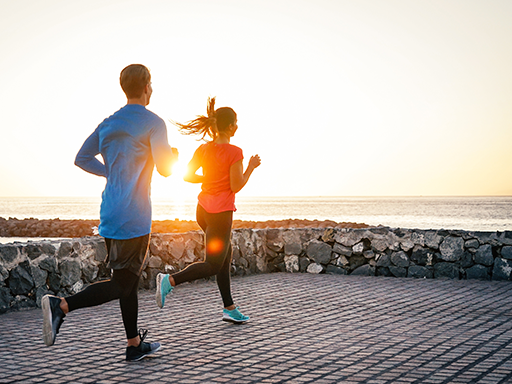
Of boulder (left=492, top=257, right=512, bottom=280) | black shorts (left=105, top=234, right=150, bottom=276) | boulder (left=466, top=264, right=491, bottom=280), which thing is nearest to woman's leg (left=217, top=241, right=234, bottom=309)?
black shorts (left=105, top=234, right=150, bottom=276)

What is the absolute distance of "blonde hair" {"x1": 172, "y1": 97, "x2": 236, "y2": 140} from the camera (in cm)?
561

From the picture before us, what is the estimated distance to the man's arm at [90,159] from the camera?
4.22 metres

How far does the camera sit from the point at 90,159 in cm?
423

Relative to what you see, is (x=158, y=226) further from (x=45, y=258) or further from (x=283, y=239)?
(x=45, y=258)

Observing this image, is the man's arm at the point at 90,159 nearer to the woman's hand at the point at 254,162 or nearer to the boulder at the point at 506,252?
the woman's hand at the point at 254,162

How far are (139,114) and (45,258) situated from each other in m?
3.72

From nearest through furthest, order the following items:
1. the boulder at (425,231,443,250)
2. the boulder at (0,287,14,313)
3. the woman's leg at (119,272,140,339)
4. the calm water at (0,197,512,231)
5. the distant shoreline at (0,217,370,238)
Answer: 1. the woman's leg at (119,272,140,339)
2. the boulder at (0,287,14,313)
3. the boulder at (425,231,443,250)
4. the distant shoreline at (0,217,370,238)
5. the calm water at (0,197,512,231)

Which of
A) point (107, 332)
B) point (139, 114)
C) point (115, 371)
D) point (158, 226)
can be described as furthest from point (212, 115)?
point (158, 226)

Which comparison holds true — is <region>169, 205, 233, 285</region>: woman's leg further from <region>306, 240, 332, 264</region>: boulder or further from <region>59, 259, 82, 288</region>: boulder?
<region>306, 240, 332, 264</region>: boulder

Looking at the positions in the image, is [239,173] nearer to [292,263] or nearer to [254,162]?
[254,162]

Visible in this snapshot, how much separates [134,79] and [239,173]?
1564 millimetres

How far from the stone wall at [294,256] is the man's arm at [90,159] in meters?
3.10

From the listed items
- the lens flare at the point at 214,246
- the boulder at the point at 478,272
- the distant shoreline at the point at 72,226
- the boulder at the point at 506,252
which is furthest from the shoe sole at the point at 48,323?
the distant shoreline at the point at 72,226

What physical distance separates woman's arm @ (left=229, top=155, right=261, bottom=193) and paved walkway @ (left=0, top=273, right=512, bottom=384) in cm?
132
